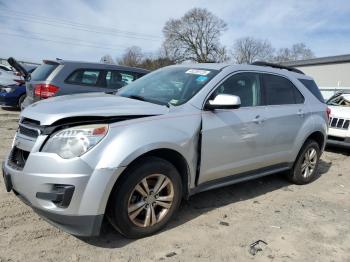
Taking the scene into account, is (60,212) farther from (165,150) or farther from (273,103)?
(273,103)

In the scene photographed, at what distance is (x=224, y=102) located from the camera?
3.82 metres

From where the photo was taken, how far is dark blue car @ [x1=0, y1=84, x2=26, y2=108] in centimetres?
1173

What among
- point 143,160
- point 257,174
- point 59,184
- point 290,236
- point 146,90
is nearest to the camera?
point 59,184

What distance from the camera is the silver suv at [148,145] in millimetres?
3043

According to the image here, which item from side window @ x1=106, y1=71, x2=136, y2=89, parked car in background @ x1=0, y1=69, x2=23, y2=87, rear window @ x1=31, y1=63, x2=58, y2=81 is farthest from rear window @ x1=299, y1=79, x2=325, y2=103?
parked car in background @ x1=0, y1=69, x2=23, y2=87

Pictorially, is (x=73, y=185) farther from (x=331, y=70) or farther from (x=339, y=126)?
(x=331, y=70)

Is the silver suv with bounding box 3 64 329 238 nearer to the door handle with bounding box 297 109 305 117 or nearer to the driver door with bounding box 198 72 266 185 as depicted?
the driver door with bounding box 198 72 266 185

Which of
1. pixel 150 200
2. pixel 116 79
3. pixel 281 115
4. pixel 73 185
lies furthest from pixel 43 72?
pixel 73 185

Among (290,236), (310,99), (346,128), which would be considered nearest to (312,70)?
(346,128)

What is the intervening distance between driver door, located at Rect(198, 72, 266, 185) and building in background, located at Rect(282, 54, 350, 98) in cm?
2846

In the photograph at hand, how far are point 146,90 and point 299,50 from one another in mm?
69019

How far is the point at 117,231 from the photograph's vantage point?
3.57 m

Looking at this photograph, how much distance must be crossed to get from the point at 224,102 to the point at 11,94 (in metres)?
9.87

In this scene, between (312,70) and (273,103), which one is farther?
(312,70)
